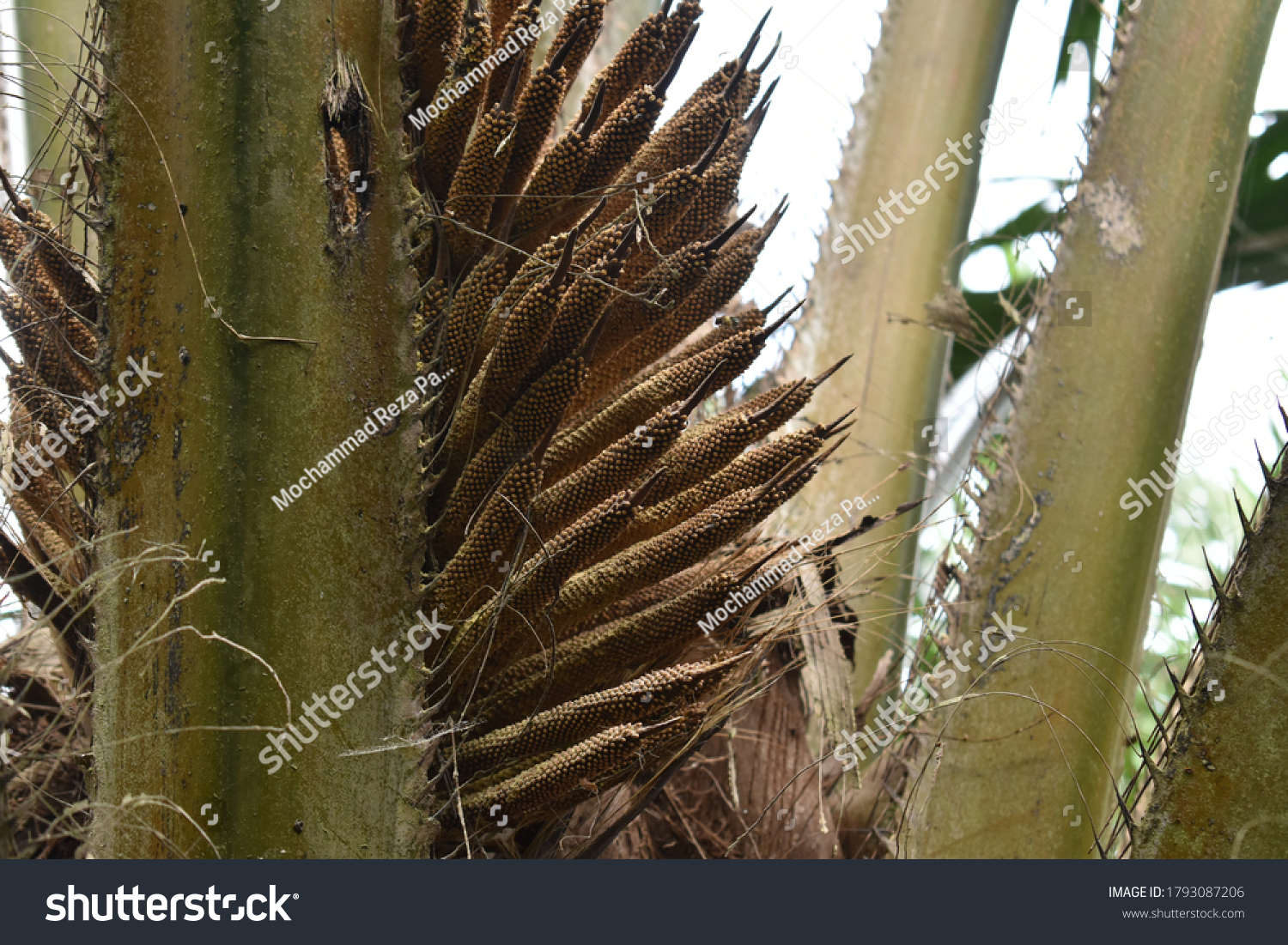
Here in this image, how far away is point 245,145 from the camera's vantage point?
6.01ft

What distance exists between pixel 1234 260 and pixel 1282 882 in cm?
302

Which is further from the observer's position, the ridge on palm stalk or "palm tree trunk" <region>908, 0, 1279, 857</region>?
"palm tree trunk" <region>908, 0, 1279, 857</region>

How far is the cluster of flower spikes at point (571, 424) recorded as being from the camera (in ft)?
6.18

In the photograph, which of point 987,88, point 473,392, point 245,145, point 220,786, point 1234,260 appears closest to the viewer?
point 220,786

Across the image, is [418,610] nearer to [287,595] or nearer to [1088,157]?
[287,595]

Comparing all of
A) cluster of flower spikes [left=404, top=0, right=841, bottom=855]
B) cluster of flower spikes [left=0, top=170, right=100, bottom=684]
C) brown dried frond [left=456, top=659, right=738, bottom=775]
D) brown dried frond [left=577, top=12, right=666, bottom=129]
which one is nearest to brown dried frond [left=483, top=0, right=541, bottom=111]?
cluster of flower spikes [left=404, top=0, right=841, bottom=855]

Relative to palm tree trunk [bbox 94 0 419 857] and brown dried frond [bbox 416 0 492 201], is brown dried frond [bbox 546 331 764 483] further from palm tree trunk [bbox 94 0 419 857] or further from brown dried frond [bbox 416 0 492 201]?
brown dried frond [bbox 416 0 492 201]

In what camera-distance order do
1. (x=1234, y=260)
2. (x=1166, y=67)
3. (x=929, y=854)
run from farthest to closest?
(x=1234, y=260) < (x=1166, y=67) < (x=929, y=854)

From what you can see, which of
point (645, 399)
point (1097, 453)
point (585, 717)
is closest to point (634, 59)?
point (645, 399)

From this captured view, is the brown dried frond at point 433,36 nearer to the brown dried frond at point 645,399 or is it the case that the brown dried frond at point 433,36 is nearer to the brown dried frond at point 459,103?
the brown dried frond at point 459,103

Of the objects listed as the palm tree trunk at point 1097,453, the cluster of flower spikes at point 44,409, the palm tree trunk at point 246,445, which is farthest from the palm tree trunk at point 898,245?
the cluster of flower spikes at point 44,409

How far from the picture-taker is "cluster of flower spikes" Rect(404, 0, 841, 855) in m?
1.88

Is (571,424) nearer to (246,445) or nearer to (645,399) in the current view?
(645,399)

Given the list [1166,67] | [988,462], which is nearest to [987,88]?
[1166,67]
